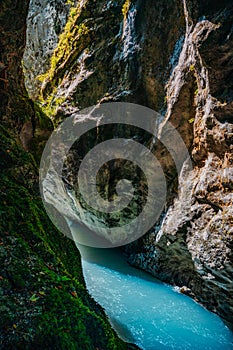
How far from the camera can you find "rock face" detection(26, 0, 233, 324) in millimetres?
5746

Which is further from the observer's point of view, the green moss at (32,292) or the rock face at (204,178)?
the rock face at (204,178)

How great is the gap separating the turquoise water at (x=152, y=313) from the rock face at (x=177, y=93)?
397 millimetres

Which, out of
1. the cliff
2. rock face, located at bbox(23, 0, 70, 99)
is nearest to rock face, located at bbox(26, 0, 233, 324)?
rock face, located at bbox(23, 0, 70, 99)

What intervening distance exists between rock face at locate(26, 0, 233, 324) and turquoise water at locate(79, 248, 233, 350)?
1.30 ft

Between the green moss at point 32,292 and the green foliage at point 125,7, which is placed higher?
the green foliage at point 125,7

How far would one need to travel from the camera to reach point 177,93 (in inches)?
293

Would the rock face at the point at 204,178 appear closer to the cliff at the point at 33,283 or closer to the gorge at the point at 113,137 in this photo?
the gorge at the point at 113,137

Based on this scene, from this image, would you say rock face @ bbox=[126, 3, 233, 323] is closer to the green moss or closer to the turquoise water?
the turquoise water

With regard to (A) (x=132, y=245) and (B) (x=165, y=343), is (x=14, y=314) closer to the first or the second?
(B) (x=165, y=343)

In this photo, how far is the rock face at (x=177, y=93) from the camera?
18.9 ft

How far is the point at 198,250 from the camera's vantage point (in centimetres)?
663

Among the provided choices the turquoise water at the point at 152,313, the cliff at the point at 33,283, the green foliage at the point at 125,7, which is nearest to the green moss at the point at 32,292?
the cliff at the point at 33,283

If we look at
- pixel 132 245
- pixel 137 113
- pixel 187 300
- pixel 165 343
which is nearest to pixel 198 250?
pixel 187 300

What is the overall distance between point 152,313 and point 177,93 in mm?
5506
